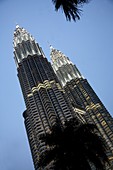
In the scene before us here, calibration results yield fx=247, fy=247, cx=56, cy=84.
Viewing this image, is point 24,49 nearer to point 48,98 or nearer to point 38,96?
point 38,96

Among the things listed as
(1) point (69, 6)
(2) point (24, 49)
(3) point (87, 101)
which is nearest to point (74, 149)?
(1) point (69, 6)

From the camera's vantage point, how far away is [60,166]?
23.7 meters

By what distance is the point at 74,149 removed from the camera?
24.3 m

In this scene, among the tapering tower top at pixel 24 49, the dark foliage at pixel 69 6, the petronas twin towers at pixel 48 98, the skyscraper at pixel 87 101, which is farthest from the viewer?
the tapering tower top at pixel 24 49

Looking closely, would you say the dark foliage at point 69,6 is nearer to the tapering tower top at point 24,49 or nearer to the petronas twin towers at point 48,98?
the petronas twin towers at point 48,98

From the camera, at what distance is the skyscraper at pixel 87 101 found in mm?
147500

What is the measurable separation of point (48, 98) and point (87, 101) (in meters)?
33.3

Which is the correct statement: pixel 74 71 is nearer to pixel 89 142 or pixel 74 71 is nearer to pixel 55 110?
pixel 55 110

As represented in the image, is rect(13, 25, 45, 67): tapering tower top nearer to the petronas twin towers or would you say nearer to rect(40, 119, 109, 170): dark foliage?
the petronas twin towers

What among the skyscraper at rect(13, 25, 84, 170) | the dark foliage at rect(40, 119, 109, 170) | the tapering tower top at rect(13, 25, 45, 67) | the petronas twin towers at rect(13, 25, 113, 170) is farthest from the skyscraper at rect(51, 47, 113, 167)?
the dark foliage at rect(40, 119, 109, 170)

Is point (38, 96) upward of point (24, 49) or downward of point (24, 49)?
downward

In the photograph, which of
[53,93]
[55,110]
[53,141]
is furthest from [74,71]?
[53,141]

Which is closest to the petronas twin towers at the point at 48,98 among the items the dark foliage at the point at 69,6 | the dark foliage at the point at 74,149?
the dark foliage at the point at 74,149

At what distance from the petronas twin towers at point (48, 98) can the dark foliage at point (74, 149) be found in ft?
308
